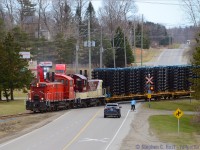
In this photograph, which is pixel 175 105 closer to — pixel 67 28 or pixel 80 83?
pixel 80 83

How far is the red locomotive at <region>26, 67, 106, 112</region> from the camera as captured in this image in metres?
50.8

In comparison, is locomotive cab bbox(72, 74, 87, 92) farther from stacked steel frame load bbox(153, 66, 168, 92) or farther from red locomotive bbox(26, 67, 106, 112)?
stacked steel frame load bbox(153, 66, 168, 92)

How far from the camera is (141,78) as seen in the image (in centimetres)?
6662

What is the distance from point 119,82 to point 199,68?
1731 centimetres

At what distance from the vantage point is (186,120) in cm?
4797

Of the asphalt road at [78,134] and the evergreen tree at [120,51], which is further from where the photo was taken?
the evergreen tree at [120,51]

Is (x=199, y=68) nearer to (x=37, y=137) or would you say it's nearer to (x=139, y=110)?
(x=139, y=110)

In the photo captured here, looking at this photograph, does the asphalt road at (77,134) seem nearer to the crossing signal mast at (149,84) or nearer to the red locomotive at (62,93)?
the red locomotive at (62,93)

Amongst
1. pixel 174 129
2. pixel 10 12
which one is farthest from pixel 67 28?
pixel 174 129

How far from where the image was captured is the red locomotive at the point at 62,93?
50.8 metres

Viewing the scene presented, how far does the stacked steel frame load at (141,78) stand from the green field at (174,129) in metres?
14.5

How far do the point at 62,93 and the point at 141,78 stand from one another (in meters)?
15.9

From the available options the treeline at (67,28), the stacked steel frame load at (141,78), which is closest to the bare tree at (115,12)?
the treeline at (67,28)

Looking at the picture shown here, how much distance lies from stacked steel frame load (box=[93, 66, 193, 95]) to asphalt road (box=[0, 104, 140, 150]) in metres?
16.6
